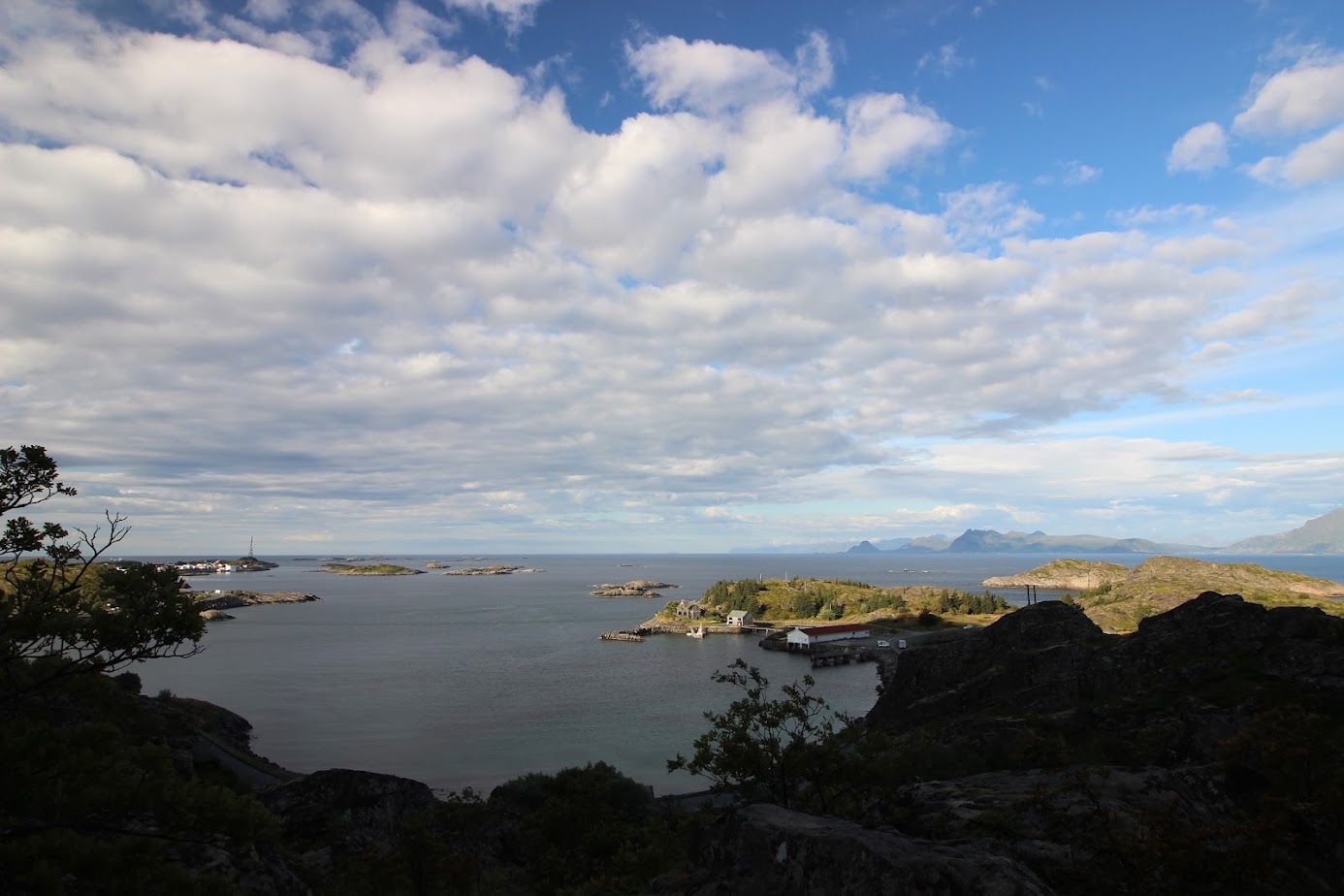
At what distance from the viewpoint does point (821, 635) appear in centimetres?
10600

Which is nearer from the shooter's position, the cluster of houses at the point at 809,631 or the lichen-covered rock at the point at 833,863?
the lichen-covered rock at the point at 833,863

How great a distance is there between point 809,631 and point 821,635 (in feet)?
10.5

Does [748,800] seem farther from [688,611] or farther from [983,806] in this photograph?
[688,611]

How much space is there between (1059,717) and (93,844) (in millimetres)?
30312

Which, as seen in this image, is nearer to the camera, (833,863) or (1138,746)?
(833,863)

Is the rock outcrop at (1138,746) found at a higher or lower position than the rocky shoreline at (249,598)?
higher

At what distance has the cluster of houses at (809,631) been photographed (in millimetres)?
99375

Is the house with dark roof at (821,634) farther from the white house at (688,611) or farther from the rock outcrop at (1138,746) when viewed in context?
the rock outcrop at (1138,746)

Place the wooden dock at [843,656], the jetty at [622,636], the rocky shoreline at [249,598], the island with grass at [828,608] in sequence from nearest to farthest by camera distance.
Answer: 1. the wooden dock at [843,656]
2. the jetty at [622,636]
3. the island with grass at [828,608]
4. the rocky shoreline at [249,598]

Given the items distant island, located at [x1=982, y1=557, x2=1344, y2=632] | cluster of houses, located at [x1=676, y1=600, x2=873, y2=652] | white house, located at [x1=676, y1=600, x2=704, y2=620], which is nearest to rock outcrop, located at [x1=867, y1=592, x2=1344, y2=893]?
distant island, located at [x1=982, y1=557, x2=1344, y2=632]

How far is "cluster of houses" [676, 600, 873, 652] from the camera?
9938 centimetres

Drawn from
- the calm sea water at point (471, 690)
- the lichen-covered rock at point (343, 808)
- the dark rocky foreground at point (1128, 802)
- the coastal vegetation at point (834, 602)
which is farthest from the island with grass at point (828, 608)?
the lichen-covered rock at point (343, 808)

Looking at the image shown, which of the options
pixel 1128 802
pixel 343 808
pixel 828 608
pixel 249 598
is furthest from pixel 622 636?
pixel 249 598

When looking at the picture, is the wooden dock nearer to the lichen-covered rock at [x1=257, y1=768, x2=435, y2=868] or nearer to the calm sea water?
the calm sea water
